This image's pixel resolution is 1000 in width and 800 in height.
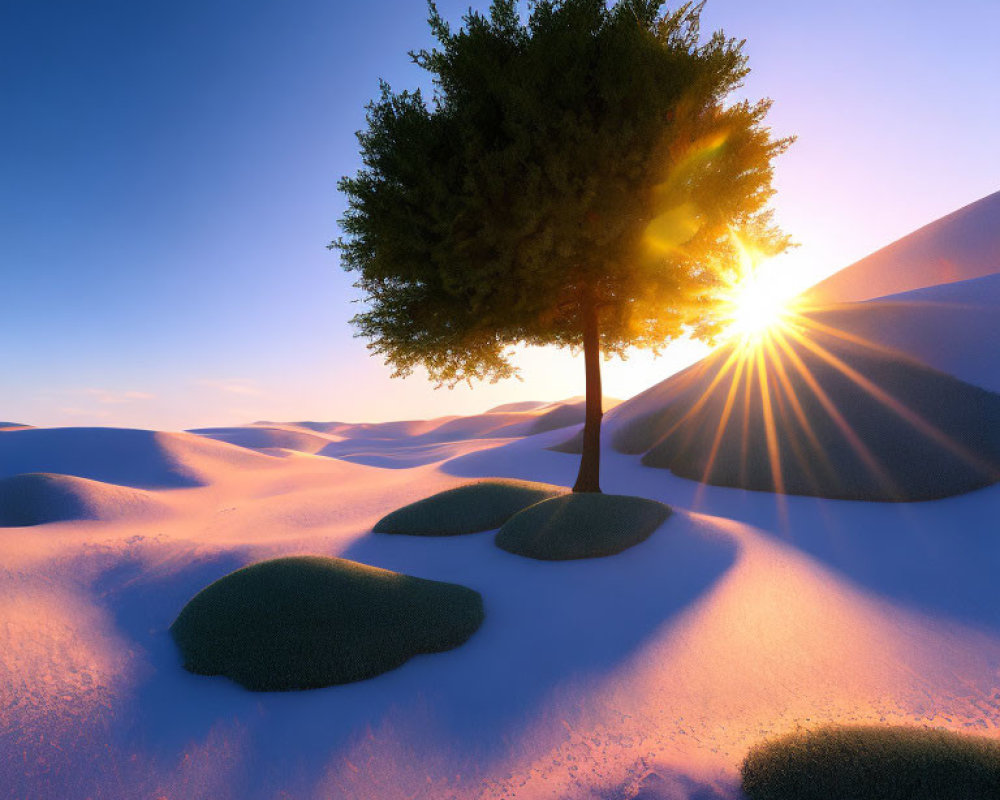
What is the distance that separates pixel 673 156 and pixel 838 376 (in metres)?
9.51

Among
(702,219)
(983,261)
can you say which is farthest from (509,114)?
(983,261)

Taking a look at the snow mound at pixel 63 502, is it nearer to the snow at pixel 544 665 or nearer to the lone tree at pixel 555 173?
the snow at pixel 544 665

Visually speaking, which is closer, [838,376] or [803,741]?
[803,741]

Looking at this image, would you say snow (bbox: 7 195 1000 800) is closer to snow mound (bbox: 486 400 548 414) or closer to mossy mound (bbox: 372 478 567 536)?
mossy mound (bbox: 372 478 567 536)

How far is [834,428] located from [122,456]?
28553mm

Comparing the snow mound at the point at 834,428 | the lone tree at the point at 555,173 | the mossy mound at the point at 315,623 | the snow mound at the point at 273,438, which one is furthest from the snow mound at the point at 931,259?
the snow mound at the point at 273,438

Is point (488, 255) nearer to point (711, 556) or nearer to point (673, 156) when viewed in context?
point (673, 156)

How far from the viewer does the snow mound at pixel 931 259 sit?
3147 cm

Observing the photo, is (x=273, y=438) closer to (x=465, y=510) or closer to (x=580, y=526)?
(x=465, y=510)

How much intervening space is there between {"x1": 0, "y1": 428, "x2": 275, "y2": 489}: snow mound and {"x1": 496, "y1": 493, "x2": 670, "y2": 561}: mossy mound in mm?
16994

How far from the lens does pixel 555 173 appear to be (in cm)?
968

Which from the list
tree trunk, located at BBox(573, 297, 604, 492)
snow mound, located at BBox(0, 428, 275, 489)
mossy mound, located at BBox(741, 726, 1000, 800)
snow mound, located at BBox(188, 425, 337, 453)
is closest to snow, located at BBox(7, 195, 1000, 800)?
mossy mound, located at BBox(741, 726, 1000, 800)

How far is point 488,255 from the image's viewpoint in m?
10.8

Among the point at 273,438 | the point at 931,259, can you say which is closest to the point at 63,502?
the point at 273,438
